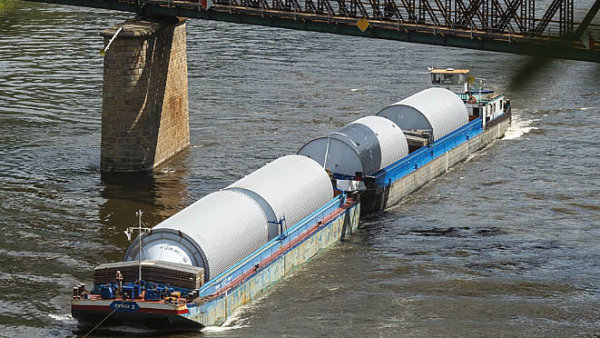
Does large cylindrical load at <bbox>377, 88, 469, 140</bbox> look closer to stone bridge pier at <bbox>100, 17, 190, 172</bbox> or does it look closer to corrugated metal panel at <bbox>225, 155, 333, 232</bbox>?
stone bridge pier at <bbox>100, 17, 190, 172</bbox>

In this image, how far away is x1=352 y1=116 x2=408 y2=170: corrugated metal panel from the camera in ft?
164

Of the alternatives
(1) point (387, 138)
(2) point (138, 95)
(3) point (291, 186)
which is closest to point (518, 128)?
(1) point (387, 138)

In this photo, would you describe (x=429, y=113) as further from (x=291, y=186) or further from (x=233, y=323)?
(x=233, y=323)

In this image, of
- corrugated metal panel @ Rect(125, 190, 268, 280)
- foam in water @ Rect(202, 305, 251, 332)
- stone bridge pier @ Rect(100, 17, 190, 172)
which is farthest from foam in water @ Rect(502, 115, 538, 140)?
foam in water @ Rect(202, 305, 251, 332)

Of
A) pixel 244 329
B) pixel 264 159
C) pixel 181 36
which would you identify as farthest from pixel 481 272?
pixel 181 36

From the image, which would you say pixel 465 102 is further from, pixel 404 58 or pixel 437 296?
pixel 437 296

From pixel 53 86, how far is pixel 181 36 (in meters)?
20.4

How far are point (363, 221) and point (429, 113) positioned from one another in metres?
12.1

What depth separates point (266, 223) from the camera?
120 ft

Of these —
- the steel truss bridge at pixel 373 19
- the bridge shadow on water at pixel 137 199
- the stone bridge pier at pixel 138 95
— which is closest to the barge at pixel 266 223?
the steel truss bridge at pixel 373 19

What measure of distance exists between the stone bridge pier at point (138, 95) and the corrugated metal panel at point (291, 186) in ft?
53.8

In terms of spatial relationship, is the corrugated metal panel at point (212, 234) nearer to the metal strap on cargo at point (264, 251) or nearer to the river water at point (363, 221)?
the metal strap on cargo at point (264, 251)

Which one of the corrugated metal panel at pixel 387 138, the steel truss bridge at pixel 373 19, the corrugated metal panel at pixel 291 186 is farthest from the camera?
the corrugated metal panel at pixel 387 138

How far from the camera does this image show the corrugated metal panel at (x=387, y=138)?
50.0m
